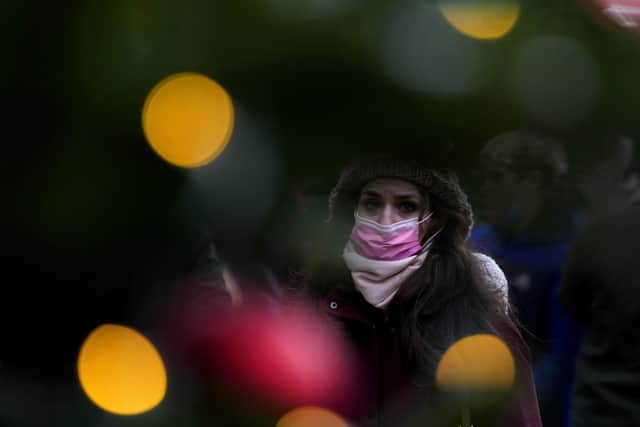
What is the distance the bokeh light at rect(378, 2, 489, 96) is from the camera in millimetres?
1600

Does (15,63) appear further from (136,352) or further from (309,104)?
(136,352)

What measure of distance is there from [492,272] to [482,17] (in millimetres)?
558

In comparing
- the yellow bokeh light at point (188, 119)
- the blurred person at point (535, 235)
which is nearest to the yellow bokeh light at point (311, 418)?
the blurred person at point (535, 235)

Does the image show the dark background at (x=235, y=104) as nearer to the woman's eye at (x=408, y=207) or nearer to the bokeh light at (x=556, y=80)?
the bokeh light at (x=556, y=80)

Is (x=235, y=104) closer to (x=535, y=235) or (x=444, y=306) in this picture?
(x=444, y=306)

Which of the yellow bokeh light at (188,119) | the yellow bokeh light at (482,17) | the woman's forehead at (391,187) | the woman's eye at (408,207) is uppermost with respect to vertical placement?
the yellow bokeh light at (482,17)

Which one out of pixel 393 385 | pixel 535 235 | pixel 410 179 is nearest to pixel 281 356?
pixel 393 385

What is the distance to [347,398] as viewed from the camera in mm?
1771

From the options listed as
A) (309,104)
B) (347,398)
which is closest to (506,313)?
(347,398)

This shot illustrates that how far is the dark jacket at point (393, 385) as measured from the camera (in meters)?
1.73

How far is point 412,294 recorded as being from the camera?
174cm

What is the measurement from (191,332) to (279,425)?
0.30 meters

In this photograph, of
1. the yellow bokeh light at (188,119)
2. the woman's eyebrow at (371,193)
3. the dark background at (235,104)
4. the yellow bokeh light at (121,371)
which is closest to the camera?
the dark background at (235,104)

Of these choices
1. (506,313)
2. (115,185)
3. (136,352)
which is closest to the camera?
(115,185)
